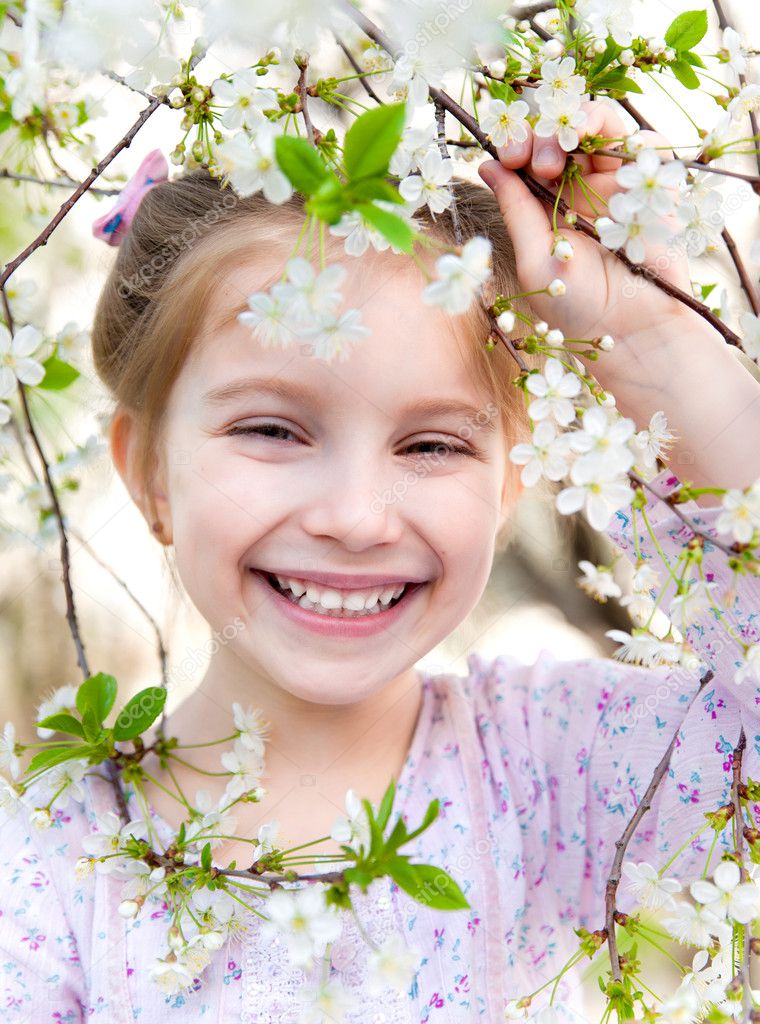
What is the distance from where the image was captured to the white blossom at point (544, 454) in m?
0.76

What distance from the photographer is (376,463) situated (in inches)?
42.0

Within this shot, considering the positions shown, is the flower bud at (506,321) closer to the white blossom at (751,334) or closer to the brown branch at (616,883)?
the white blossom at (751,334)

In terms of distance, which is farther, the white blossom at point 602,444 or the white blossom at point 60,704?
the white blossom at point 60,704

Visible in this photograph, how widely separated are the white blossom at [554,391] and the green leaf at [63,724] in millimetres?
558

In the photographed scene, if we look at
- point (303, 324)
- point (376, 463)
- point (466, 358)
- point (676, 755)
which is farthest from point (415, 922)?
point (303, 324)

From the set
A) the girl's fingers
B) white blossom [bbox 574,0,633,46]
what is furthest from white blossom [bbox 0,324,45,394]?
white blossom [bbox 574,0,633,46]

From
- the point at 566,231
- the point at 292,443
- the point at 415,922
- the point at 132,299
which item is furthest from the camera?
the point at 132,299

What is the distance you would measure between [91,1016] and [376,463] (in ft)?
2.49

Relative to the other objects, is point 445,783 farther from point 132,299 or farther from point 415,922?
point 132,299

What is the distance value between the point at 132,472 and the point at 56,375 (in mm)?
261

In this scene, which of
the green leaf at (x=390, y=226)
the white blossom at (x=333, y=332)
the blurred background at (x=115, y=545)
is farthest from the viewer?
the blurred background at (x=115, y=545)

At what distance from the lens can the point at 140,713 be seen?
0.99m

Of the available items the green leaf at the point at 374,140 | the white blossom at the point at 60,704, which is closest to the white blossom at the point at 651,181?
the green leaf at the point at 374,140

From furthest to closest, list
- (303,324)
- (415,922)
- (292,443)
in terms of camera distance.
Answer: (415,922) → (292,443) → (303,324)
